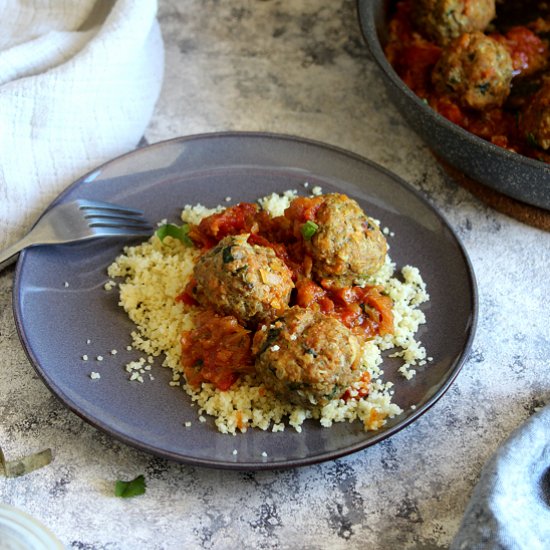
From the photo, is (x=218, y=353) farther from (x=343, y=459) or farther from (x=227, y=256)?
(x=343, y=459)

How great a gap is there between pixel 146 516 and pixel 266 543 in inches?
17.6

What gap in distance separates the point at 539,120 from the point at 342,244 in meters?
1.26

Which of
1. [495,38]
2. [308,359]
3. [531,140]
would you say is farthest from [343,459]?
[495,38]

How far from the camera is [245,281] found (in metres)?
3.21

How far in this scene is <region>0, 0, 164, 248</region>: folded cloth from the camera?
3.99 metres

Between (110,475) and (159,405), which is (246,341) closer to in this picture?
(159,405)

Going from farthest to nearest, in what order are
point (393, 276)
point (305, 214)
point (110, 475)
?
point (393, 276) → point (305, 214) → point (110, 475)

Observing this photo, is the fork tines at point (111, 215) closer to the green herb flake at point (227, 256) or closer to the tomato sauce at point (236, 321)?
the tomato sauce at point (236, 321)

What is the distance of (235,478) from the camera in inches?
124

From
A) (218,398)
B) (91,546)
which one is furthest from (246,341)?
(91,546)

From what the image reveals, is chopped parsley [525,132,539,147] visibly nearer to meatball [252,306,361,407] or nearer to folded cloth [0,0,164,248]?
meatball [252,306,361,407]

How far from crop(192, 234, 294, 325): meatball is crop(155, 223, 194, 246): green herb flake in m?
0.45

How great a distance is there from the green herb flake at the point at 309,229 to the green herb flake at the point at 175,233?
2.02 feet

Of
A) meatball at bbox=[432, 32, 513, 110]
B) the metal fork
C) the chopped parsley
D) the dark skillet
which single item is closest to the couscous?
the metal fork
